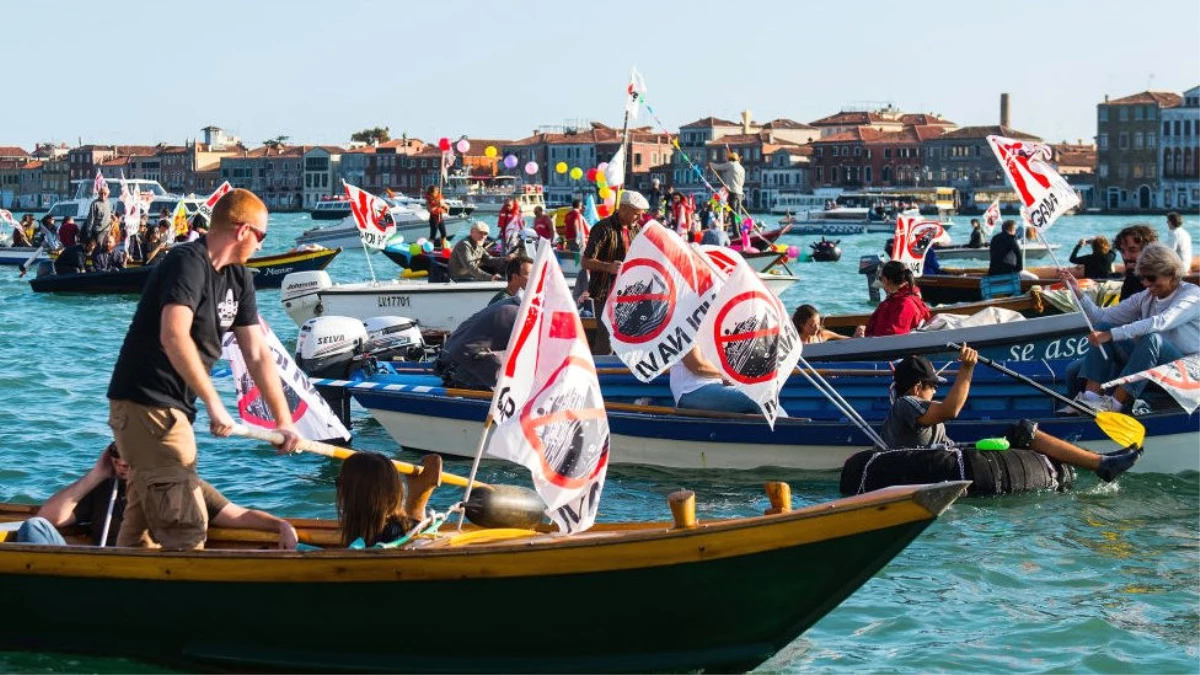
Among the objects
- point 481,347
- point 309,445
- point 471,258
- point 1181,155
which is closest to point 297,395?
point 309,445

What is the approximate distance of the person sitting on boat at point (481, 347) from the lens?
1257 cm

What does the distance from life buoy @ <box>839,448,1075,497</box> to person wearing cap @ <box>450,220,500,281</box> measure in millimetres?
12812

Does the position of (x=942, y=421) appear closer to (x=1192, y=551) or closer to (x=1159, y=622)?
(x=1192, y=551)

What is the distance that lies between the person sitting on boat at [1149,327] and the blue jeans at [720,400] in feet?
7.51

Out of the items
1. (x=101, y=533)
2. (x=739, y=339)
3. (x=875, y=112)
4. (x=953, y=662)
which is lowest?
(x=953, y=662)

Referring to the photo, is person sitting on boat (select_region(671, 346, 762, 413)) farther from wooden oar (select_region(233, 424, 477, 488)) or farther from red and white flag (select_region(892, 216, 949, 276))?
red and white flag (select_region(892, 216, 949, 276))

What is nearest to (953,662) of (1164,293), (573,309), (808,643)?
(808,643)

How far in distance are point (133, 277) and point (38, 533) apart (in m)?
24.0

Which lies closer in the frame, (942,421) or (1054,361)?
(942,421)

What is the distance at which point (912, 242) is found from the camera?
2697 cm

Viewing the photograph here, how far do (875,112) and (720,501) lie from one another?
163 m

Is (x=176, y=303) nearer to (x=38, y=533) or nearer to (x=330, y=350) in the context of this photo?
(x=38, y=533)

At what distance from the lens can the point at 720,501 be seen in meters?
11.3

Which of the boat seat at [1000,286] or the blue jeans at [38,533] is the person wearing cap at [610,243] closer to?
the blue jeans at [38,533]
